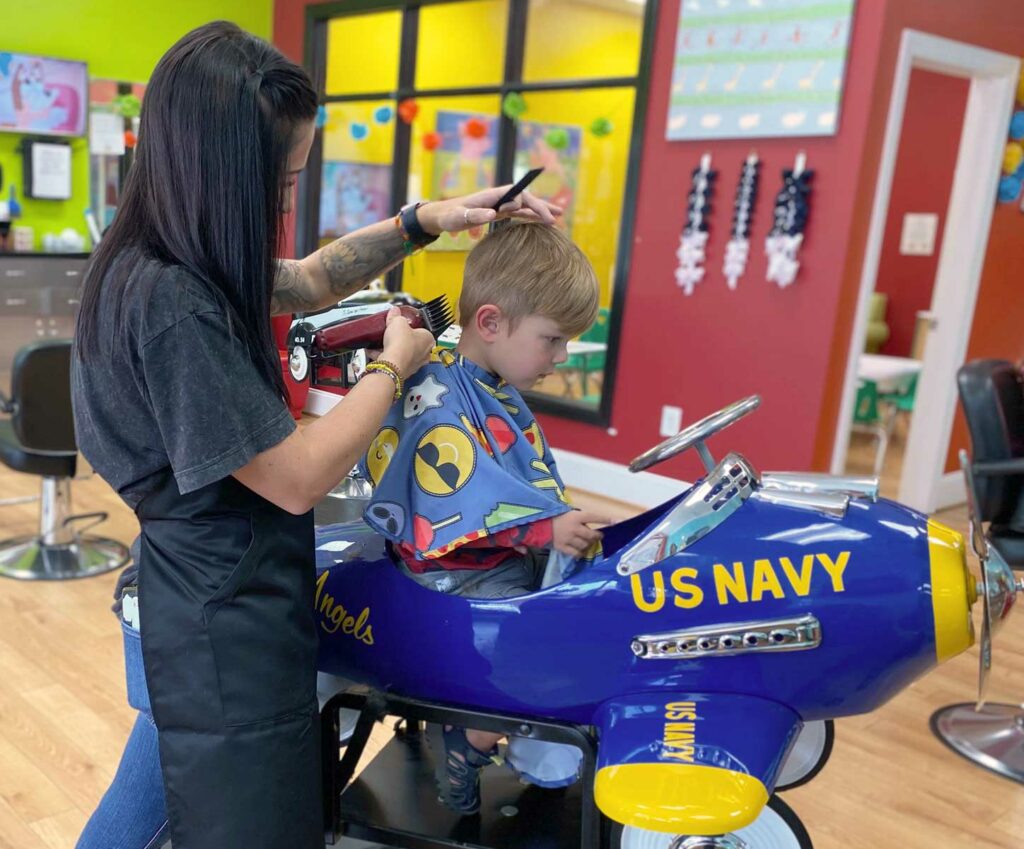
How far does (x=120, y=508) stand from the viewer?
399cm

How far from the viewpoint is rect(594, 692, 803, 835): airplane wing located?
1.03 meters

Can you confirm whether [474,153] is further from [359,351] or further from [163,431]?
[163,431]

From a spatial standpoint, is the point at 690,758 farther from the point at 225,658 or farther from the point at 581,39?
the point at 581,39

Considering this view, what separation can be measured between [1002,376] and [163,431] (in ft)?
7.87

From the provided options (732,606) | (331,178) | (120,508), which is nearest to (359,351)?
(732,606)

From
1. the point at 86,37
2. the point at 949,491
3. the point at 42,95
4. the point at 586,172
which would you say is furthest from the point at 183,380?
the point at 86,37

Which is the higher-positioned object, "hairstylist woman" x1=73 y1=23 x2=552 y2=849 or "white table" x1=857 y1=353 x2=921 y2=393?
"hairstylist woman" x1=73 y1=23 x2=552 y2=849

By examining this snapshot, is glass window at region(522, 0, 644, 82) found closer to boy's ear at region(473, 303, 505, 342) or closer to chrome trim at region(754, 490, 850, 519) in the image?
boy's ear at region(473, 303, 505, 342)

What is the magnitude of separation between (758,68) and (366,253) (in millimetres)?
2897

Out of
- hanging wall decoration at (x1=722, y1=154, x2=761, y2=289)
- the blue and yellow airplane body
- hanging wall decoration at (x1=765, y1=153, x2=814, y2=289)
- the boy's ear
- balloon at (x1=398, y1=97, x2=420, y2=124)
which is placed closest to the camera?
the blue and yellow airplane body

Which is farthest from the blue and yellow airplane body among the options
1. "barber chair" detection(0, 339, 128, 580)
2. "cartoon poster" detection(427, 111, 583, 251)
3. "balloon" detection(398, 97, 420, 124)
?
"balloon" detection(398, 97, 420, 124)

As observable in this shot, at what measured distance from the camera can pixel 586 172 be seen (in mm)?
4773

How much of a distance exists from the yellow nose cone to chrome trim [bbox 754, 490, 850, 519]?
110 mm

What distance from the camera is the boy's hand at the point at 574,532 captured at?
1.24 meters
